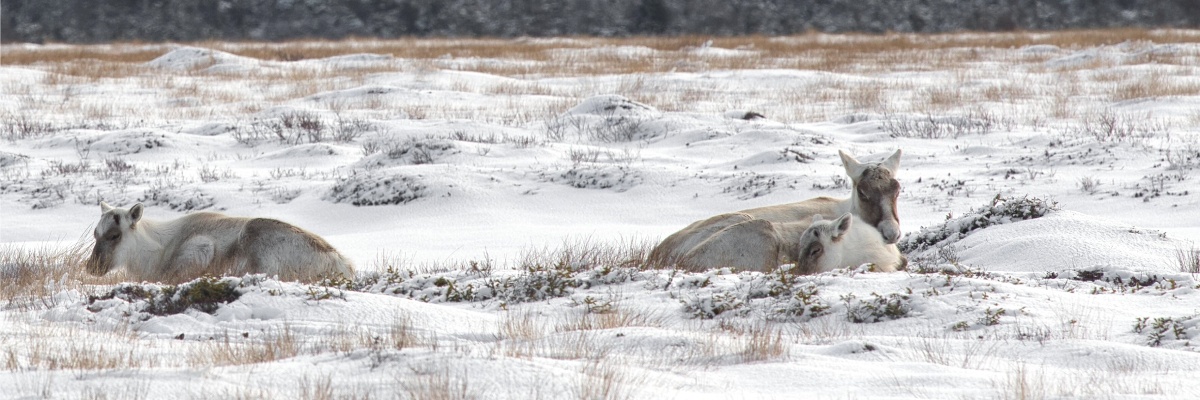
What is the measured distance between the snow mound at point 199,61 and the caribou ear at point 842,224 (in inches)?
1042

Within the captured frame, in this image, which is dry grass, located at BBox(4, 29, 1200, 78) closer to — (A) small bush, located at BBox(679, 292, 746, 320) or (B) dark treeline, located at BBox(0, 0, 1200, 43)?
(A) small bush, located at BBox(679, 292, 746, 320)

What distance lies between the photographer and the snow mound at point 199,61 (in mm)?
32162

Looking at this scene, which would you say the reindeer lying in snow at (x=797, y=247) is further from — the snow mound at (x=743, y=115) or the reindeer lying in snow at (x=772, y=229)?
the snow mound at (x=743, y=115)

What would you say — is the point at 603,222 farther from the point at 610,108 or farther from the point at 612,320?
the point at 610,108

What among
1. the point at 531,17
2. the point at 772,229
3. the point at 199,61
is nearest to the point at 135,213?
the point at 772,229

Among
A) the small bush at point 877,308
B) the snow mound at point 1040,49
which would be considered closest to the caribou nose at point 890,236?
the small bush at point 877,308

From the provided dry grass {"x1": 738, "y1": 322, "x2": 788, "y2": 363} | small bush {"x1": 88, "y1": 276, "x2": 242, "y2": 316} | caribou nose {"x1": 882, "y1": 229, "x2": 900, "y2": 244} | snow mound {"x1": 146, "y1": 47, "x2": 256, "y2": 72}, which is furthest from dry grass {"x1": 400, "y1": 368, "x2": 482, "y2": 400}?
snow mound {"x1": 146, "y1": 47, "x2": 256, "y2": 72}

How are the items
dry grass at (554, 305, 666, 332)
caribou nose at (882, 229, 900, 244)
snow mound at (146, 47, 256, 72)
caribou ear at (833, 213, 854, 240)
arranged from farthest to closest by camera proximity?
1. snow mound at (146, 47, 256, 72)
2. caribou nose at (882, 229, 900, 244)
3. caribou ear at (833, 213, 854, 240)
4. dry grass at (554, 305, 666, 332)

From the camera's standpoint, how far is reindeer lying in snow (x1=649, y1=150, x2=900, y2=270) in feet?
28.0

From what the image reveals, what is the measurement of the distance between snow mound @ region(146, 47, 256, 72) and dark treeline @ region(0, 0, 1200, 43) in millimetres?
36651

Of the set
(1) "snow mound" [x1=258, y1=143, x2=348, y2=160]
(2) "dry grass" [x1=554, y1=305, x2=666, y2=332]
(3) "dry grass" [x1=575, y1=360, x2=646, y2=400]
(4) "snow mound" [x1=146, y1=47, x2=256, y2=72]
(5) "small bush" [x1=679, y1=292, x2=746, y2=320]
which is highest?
(3) "dry grass" [x1=575, y1=360, x2=646, y2=400]

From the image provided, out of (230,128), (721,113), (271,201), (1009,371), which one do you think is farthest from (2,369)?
(721,113)

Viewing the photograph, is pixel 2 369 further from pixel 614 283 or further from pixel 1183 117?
pixel 1183 117

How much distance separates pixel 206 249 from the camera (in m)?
9.10
